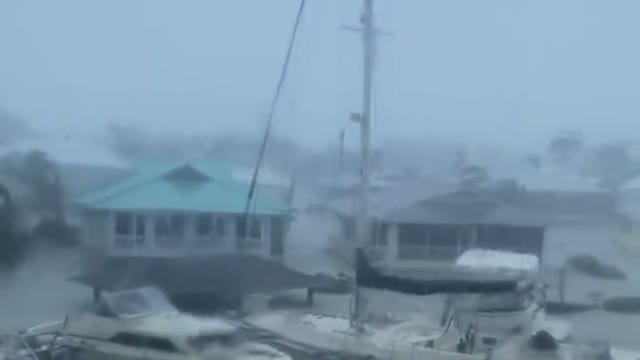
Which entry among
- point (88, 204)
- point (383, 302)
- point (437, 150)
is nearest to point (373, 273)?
point (383, 302)

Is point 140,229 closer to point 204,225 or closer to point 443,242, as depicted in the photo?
point 204,225

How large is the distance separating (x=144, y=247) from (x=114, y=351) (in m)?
0.25

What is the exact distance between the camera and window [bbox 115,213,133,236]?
2.00 meters

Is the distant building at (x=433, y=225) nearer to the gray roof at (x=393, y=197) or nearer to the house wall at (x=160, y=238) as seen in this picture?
the gray roof at (x=393, y=197)

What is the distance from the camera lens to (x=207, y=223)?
2020 mm

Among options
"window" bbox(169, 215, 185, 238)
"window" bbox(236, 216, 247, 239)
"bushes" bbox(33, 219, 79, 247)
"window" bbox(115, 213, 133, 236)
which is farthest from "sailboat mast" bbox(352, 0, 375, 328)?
"bushes" bbox(33, 219, 79, 247)

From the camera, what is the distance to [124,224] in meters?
2.01

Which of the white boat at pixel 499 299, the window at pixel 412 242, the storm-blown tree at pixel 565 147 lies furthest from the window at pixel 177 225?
the storm-blown tree at pixel 565 147

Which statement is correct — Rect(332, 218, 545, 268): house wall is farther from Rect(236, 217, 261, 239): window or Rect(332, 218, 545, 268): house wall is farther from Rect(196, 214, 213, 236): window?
Rect(196, 214, 213, 236): window

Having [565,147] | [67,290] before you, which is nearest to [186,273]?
[67,290]

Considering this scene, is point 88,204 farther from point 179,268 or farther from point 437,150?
point 437,150

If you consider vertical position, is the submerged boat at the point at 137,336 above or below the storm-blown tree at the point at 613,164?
below

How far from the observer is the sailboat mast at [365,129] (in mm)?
2104

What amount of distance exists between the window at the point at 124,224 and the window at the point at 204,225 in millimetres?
155
